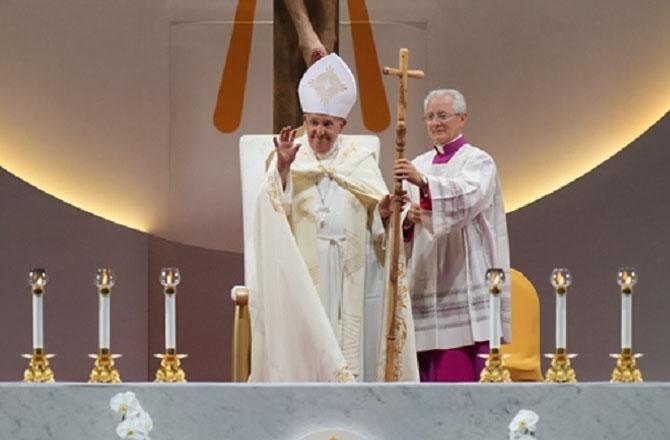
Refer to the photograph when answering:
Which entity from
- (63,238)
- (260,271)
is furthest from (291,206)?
(63,238)

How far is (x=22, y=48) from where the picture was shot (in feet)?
27.0

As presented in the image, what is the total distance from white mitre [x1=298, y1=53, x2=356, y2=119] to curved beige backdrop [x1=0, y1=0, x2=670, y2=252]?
198cm

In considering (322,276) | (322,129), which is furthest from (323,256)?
(322,129)

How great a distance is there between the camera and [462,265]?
633 centimetres

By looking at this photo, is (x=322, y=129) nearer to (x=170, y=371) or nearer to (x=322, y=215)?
(x=322, y=215)

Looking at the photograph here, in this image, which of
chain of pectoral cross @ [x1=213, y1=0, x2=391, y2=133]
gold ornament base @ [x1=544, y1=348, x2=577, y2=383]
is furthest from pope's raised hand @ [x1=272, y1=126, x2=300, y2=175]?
chain of pectoral cross @ [x1=213, y1=0, x2=391, y2=133]

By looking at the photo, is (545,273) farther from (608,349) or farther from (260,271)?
(260,271)

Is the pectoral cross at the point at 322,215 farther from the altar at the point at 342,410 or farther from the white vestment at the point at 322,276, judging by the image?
the altar at the point at 342,410

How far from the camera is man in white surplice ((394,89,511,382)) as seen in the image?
6277 mm

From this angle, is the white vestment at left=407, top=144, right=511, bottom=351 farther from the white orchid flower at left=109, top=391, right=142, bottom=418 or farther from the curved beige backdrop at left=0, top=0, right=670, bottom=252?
the curved beige backdrop at left=0, top=0, right=670, bottom=252

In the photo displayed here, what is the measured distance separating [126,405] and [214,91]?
12.1ft

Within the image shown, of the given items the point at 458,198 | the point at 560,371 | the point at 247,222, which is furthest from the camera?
the point at 247,222

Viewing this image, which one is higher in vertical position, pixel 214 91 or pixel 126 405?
pixel 214 91

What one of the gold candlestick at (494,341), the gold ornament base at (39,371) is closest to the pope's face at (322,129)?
the gold candlestick at (494,341)
